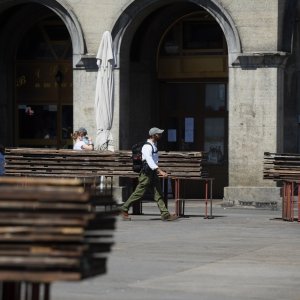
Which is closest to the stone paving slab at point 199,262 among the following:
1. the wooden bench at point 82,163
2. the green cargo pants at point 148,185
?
the green cargo pants at point 148,185

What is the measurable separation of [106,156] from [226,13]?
4862 mm

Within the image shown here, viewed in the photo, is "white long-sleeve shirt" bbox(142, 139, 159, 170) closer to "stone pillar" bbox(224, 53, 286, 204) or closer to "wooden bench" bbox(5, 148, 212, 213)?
"wooden bench" bbox(5, 148, 212, 213)

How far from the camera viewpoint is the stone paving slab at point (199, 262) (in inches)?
474

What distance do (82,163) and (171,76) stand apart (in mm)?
6887

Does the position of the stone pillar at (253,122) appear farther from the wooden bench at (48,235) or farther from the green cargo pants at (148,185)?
the wooden bench at (48,235)

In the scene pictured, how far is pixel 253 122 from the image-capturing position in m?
26.5

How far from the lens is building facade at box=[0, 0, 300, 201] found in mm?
26438

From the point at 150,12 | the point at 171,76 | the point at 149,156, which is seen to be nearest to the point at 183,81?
the point at 171,76

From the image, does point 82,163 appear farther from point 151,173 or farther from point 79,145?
point 151,173

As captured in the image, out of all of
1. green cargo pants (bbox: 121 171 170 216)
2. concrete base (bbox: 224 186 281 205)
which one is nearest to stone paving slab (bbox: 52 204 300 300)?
green cargo pants (bbox: 121 171 170 216)

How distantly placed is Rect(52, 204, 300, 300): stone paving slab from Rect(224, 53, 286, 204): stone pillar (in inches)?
142

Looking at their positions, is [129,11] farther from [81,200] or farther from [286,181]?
[81,200]

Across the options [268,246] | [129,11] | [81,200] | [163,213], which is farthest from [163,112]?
[81,200]

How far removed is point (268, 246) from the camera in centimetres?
1725
